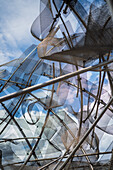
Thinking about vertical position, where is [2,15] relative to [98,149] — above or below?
above

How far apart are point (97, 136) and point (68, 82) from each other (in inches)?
159

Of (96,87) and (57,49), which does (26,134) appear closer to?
(96,87)

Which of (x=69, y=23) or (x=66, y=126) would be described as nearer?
(x=69, y=23)

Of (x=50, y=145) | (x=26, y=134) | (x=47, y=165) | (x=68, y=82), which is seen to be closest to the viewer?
(x=47, y=165)

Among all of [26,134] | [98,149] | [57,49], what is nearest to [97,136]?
[98,149]

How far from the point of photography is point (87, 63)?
24.2ft

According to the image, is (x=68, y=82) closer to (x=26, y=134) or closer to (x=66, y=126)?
(x=66, y=126)

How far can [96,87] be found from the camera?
43.8 ft

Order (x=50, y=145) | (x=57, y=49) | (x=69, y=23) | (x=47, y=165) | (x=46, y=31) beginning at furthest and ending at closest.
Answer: (x=50, y=145)
(x=47, y=165)
(x=46, y=31)
(x=69, y=23)
(x=57, y=49)

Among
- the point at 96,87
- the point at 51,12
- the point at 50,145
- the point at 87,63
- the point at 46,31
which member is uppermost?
the point at 51,12

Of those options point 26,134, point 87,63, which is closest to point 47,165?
point 26,134

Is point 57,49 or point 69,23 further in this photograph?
point 69,23

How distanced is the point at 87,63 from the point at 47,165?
7.26m

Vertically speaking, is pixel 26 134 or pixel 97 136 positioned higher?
pixel 97 136
